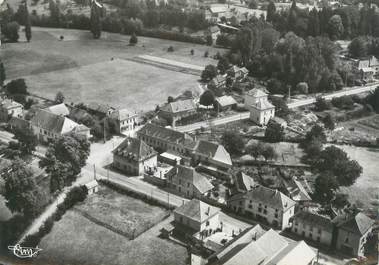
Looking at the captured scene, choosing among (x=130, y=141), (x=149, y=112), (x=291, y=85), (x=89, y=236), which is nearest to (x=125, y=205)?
(x=89, y=236)

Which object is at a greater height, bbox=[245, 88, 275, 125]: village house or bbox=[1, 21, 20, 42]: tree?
bbox=[1, 21, 20, 42]: tree

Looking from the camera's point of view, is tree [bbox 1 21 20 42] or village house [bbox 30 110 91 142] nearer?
village house [bbox 30 110 91 142]

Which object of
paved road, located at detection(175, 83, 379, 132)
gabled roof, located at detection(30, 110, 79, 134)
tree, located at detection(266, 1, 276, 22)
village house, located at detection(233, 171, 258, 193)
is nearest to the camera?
village house, located at detection(233, 171, 258, 193)

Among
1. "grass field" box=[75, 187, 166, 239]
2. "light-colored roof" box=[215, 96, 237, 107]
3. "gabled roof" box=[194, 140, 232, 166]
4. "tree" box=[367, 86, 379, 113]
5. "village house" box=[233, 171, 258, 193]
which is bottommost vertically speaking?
"grass field" box=[75, 187, 166, 239]

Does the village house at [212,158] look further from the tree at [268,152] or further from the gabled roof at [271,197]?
the gabled roof at [271,197]

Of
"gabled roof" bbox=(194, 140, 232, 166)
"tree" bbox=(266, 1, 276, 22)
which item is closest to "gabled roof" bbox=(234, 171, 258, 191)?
"gabled roof" bbox=(194, 140, 232, 166)

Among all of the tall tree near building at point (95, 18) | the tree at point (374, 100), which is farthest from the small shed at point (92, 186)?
the tall tree near building at point (95, 18)

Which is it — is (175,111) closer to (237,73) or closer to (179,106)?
(179,106)

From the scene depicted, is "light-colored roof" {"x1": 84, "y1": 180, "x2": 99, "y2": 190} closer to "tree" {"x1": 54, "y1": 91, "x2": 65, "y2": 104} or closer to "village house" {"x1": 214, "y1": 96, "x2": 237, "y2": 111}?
"tree" {"x1": 54, "y1": 91, "x2": 65, "y2": 104}

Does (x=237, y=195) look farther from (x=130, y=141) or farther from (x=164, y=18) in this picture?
(x=164, y=18)
